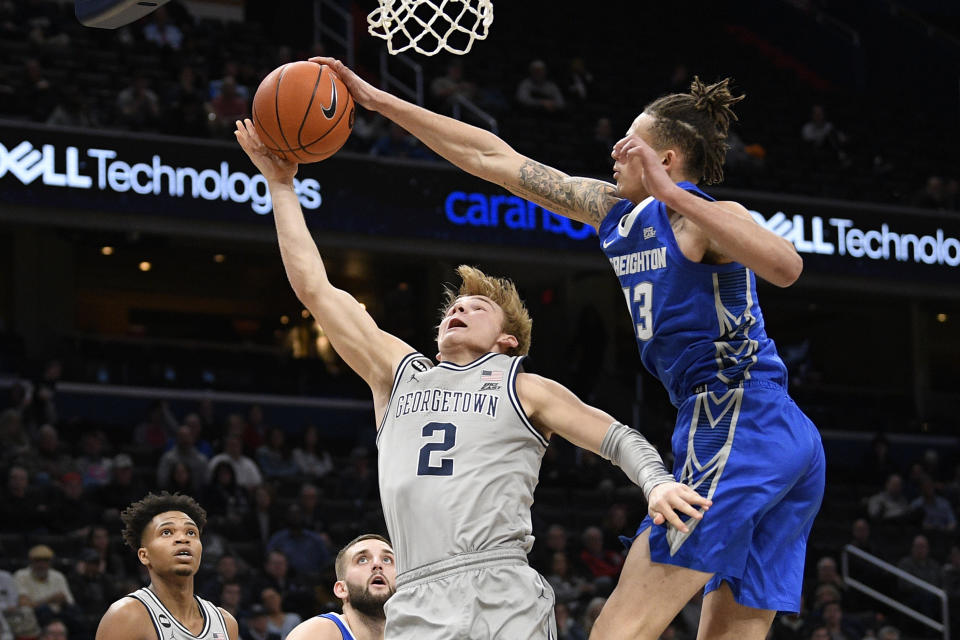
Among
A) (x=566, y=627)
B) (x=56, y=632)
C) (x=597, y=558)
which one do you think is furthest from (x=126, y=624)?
(x=597, y=558)

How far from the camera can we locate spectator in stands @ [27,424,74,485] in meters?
11.7

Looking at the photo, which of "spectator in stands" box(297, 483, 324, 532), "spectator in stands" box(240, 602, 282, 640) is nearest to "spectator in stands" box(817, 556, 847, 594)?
"spectator in stands" box(297, 483, 324, 532)

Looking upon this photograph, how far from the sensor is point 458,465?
3719mm

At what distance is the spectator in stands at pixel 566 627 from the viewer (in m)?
10.2

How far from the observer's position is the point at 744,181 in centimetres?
1581

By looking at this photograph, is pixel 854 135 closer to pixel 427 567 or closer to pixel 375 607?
pixel 375 607

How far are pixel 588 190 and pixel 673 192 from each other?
2.57ft

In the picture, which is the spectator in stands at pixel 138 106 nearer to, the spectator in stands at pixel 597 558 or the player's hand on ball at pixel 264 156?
the spectator in stands at pixel 597 558

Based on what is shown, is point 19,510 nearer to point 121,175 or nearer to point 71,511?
point 71,511

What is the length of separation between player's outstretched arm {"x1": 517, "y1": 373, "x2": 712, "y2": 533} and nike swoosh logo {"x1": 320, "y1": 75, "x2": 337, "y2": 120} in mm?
1086

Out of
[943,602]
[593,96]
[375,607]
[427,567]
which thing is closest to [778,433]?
[427,567]

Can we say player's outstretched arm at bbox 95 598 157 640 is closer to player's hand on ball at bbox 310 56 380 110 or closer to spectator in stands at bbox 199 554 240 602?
player's hand on ball at bbox 310 56 380 110

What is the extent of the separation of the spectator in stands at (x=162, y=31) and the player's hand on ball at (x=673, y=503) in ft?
42.4

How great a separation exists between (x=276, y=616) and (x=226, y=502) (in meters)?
2.34
